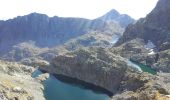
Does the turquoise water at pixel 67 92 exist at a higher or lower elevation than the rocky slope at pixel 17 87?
lower

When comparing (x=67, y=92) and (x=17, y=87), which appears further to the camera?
(x=67, y=92)

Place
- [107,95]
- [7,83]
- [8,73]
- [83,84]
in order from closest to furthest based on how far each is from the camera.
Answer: [7,83] < [107,95] < [8,73] < [83,84]

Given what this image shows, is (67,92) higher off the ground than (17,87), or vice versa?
(17,87)

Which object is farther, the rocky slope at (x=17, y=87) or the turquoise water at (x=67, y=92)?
the turquoise water at (x=67, y=92)

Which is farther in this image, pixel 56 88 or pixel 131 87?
pixel 56 88

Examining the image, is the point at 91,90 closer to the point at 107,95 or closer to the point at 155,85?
the point at 107,95

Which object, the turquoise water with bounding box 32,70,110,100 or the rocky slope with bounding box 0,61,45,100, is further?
the turquoise water with bounding box 32,70,110,100

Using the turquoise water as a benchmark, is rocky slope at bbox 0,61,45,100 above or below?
above

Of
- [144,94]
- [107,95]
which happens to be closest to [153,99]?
[144,94]
